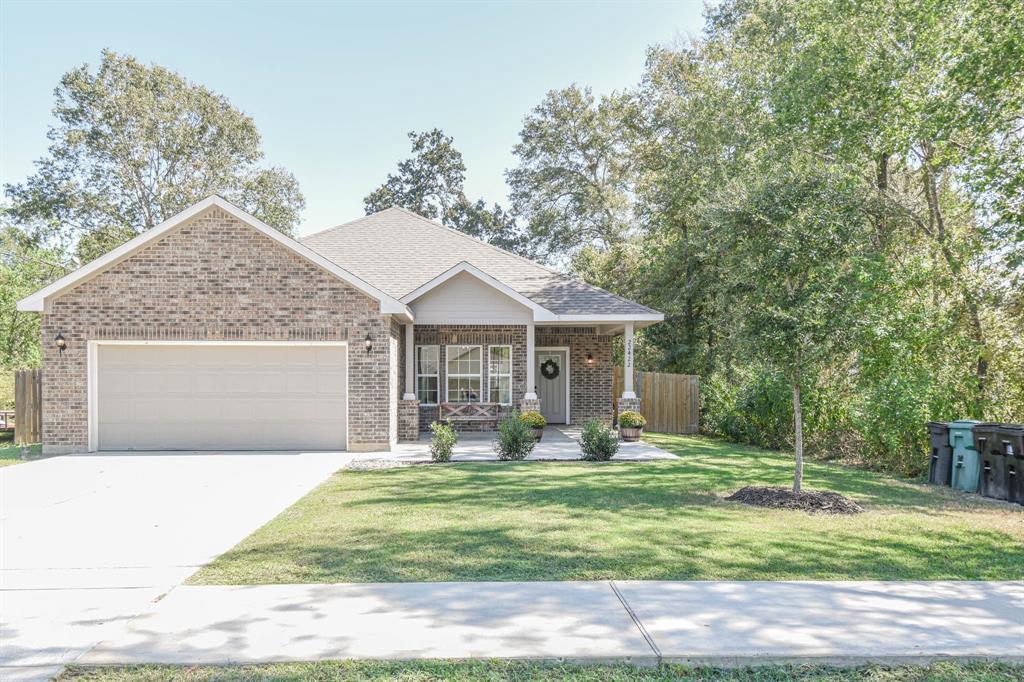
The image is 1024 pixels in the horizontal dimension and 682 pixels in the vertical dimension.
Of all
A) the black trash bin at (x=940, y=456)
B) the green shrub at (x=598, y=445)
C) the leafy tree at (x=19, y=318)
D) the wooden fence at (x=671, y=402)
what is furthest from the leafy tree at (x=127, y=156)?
the black trash bin at (x=940, y=456)

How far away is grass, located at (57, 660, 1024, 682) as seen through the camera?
3.64 metres

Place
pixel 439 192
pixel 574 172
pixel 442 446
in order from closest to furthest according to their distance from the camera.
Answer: pixel 442 446
pixel 574 172
pixel 439 192

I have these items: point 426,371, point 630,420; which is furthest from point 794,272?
point 426,371

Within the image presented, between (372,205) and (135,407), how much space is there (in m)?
34.7

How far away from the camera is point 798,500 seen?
8.41 m

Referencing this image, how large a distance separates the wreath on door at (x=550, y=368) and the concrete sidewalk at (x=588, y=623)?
14.1 metres

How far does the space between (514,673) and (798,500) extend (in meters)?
5.98

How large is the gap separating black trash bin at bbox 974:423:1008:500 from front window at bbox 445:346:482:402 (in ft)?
35.5

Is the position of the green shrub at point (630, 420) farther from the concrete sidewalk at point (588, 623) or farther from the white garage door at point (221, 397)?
the concrete sidewalk at point (588, 623)

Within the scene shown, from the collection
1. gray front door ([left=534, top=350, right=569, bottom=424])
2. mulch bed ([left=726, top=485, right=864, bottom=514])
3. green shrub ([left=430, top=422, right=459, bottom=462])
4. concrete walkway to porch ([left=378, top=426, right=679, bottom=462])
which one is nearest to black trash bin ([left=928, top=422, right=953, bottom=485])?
mulch bed ([left=726, top=485, right=864, bottom=514])

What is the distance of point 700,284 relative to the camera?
75.6 ft

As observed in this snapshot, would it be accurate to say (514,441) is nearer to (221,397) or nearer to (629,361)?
(629,361)

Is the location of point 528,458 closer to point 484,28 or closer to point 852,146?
point 852,146

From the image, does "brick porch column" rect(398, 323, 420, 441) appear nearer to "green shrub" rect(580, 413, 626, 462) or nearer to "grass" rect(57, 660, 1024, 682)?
"green shrub" rect(580, 413, 626, 462)
